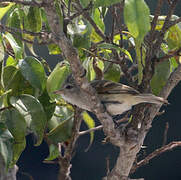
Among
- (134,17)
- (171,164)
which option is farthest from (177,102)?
(134,17)

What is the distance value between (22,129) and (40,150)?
1.22 metres

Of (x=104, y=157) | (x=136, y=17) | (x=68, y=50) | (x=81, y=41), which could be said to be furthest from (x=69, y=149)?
(x=104, y=157)

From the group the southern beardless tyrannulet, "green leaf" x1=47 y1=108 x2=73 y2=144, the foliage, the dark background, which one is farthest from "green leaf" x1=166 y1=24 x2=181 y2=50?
the dark background

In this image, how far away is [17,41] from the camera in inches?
35.3

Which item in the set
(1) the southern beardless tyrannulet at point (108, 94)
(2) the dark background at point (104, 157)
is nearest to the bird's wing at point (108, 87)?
(1) the southern beardless tyrannulet at point (108, 94)

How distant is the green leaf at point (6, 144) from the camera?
646 millimetres

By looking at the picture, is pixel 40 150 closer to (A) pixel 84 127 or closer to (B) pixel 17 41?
(A) pixel 84 127

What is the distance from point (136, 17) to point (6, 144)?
15.3 inches

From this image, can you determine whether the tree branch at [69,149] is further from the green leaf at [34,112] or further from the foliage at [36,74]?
the green leaf at [34,112]

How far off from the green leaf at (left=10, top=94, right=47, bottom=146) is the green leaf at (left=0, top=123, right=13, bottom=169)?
74 millimetres

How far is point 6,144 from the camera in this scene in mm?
669

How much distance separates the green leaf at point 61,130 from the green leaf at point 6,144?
0.22 meters

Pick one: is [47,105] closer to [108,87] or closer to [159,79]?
[108,87]

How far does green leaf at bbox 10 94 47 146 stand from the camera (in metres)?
0.74
